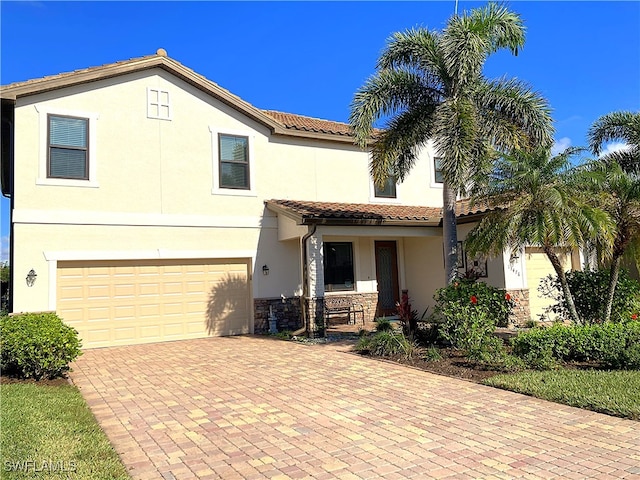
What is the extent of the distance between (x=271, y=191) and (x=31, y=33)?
7370 millimetres

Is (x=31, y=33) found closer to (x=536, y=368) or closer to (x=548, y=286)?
(x=536, y=368)

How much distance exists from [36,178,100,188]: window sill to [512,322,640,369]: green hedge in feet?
35.7

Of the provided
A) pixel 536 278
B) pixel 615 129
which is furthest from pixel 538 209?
pixel 615 129

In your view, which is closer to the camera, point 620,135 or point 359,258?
point 620,135

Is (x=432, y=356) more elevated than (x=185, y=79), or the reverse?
(x=185, y=79)

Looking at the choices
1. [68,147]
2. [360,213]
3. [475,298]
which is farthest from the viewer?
[360,213]

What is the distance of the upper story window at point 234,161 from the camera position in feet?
48.2

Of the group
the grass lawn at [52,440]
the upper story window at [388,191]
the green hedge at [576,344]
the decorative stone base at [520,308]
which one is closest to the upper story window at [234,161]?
the upper story window at [388,191]

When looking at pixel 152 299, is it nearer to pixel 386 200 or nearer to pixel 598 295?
pixel 386 200

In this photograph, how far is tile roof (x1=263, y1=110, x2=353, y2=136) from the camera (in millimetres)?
16078

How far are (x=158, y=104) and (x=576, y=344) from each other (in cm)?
1204

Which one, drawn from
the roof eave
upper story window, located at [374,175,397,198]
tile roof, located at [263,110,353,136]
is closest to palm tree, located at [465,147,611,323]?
the roof eave

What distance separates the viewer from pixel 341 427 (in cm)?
591

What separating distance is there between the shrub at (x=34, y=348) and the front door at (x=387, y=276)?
10.7m
